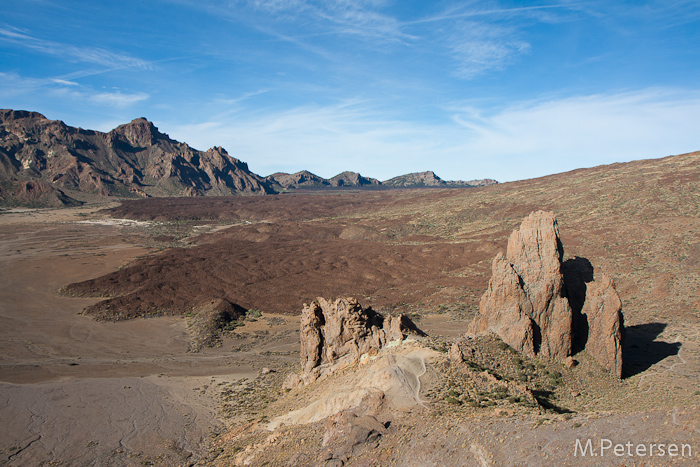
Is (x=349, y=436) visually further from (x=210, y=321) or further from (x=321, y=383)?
(x=210, y=321)

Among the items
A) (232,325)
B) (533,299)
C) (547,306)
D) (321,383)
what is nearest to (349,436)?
(321,383)

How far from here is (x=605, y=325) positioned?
71.7ft

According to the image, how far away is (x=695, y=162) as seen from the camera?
3319 inches

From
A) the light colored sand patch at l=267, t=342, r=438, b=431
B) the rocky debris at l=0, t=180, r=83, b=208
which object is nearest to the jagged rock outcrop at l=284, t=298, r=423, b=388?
the light colored sand patch at l=267, t=342, r=438, b=431

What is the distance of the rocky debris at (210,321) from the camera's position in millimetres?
37594

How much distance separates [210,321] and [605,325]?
→ 1380 inches

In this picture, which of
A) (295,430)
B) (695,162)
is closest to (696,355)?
(295,430)

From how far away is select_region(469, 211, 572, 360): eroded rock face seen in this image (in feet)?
72.3

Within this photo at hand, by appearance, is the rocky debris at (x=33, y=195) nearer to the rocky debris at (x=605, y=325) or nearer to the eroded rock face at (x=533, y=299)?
the eroded rock face at (x=533, y=299)

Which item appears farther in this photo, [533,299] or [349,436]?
[533,299]

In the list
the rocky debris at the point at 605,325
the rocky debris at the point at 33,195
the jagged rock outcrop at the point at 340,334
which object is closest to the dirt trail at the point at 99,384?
the jagged rock outcrop at the point at 340,334

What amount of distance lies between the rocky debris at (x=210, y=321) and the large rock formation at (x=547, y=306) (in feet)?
84.8

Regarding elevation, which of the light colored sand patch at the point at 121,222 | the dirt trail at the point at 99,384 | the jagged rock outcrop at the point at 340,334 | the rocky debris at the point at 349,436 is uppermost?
the light colored sand patch at the point at 121,222

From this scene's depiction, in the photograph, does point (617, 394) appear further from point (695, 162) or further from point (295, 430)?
point (695, 162)
